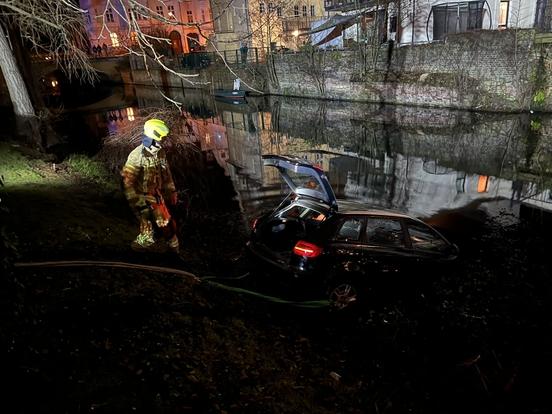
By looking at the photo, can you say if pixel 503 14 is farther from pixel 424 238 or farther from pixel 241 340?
pixel 241 340

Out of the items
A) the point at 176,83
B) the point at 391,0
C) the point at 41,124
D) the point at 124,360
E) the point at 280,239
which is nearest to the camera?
the point at 124,360

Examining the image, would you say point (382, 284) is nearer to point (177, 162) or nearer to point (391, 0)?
point (177, 162)

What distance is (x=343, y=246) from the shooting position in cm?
545

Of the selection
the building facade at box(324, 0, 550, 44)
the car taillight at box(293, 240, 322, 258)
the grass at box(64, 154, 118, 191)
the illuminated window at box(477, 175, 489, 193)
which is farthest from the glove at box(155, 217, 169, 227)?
the building facade at box(324, 0, 550, 44)

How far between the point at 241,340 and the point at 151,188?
3.08 meters

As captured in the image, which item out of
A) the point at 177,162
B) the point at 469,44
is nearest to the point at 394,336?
the point at 177,162

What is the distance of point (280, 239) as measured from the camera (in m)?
6.27

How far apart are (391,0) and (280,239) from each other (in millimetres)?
26413

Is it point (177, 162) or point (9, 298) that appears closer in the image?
point (9, 298)

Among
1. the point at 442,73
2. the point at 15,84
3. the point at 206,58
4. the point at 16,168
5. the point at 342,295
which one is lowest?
the point at 342,295

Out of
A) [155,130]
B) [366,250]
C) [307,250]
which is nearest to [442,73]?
[366,250]

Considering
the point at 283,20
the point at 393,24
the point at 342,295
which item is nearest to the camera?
the point at 342,295

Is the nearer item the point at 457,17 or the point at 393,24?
the point at 457,17

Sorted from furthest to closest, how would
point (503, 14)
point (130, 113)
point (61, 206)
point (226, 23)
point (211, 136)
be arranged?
1. point (226, 23)
2. point (130, 113)
3. point (503, 14)
4. point (211, 136)
5. point (61, 206)
